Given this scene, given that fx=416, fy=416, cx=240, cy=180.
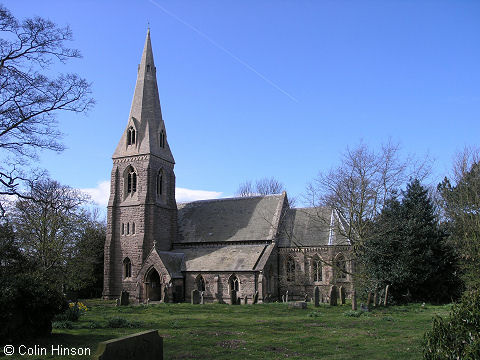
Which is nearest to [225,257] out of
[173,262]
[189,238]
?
[173,262]

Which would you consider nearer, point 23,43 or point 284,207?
point 23,43

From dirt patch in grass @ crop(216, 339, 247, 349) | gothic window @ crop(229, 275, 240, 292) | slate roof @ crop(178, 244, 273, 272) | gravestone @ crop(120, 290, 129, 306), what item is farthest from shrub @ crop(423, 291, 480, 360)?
gothic window @ crop(229, 275, 240, 292)

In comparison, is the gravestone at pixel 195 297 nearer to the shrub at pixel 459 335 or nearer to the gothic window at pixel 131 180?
the gothic window at pixel 131 180

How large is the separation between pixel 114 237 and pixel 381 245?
22170 mm

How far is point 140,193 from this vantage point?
36.0 meters

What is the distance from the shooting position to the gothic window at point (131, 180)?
121 ft

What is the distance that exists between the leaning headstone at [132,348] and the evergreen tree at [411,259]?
20.4 m

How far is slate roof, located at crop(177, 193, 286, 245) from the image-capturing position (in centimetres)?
3570

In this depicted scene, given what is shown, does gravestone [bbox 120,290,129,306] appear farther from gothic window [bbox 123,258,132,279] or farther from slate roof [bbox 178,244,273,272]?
gothic window [bbox 123,258,132,279]

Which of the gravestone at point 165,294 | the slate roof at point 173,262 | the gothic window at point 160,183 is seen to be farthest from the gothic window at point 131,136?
the gravestone at point 165,294

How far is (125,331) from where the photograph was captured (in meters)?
14.0

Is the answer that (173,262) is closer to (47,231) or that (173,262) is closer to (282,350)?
(47,231)

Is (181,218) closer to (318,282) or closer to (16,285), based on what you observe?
(318,282)

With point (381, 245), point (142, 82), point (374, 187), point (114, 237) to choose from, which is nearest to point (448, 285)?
point (381, 245)
